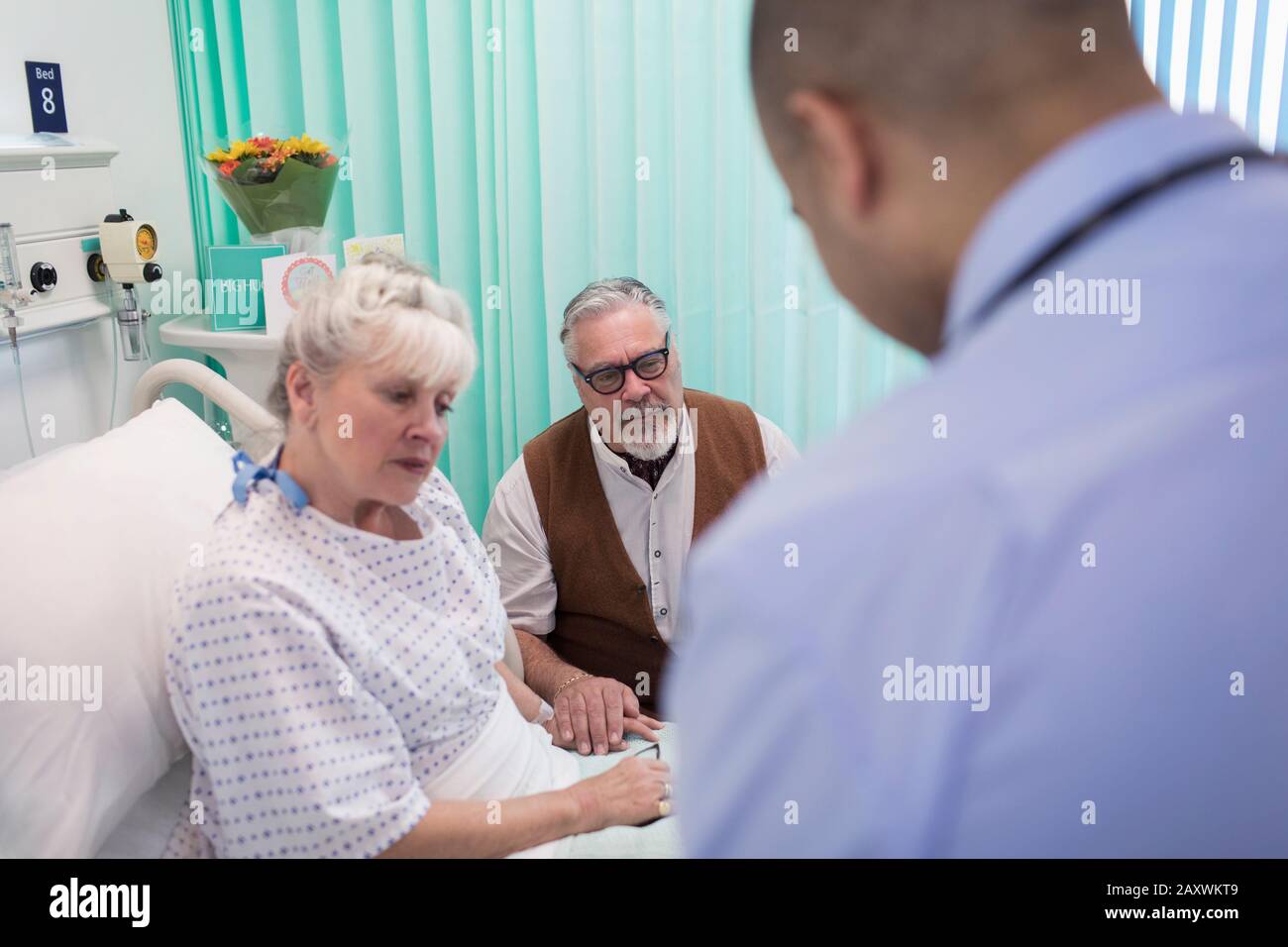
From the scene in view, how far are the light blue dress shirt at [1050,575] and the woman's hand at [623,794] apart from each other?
836mm

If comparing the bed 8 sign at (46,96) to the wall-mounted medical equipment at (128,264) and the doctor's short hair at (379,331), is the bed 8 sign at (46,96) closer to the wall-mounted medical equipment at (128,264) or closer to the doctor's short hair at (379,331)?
the wall-mounted medical equipment at (128,264)

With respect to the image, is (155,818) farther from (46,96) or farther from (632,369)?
(46,96)

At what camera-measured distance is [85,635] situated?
126cm

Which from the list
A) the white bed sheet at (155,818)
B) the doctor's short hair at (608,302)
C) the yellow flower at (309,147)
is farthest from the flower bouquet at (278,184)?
the white bed sheet at (155,818)

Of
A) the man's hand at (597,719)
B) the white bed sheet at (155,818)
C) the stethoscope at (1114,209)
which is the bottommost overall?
the man's hand at (597,719)

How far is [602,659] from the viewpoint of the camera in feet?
6.76

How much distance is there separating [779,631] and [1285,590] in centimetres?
25

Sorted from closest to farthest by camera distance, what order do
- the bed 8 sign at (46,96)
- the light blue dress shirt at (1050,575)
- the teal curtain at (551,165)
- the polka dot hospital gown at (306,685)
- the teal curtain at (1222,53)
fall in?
the light blue dress shirt at (1050,575) → the polka dot hospital gown at (306,685) → the bed 8 sign at (46,96) → the teal curtain at (1222,53) → the teal curtain at (551,165)

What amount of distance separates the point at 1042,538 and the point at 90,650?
3.69ft

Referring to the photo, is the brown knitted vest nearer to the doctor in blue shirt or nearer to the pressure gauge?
the pressure gauge

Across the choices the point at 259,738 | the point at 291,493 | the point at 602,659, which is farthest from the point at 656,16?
the point at 259,738

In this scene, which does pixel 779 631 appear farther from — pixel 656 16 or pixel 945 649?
pixel 656 16

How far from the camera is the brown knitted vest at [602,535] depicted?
2033 millimetres

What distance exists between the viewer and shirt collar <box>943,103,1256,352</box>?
22.3 inches
